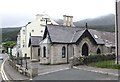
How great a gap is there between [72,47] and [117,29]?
12392 mm

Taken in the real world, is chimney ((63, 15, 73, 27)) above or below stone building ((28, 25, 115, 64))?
above

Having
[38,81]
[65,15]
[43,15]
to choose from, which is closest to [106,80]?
[38,81]

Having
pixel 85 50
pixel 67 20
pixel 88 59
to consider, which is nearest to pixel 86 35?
pixel 85 50

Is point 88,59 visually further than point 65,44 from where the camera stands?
No

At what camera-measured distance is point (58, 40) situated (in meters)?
35.9

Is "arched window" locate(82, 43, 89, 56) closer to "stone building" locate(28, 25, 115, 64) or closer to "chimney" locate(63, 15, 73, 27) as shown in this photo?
"stone building" locate(28, 25, 115, 64)

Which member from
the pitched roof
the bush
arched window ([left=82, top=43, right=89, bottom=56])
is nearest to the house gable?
the pitched roof

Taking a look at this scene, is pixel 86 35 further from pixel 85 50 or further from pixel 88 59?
pixel 88 59

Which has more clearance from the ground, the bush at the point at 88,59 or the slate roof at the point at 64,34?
the slate roof at the point at 64,34

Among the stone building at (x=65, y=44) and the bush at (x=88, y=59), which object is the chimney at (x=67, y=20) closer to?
the stone building at (x=65, y=44)

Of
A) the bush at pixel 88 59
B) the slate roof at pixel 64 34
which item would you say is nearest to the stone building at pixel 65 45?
the slate roof at pixel 64 34

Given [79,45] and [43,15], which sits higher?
[43,15]

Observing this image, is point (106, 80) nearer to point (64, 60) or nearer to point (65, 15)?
point (64, 60)

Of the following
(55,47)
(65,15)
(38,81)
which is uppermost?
(65,15)
